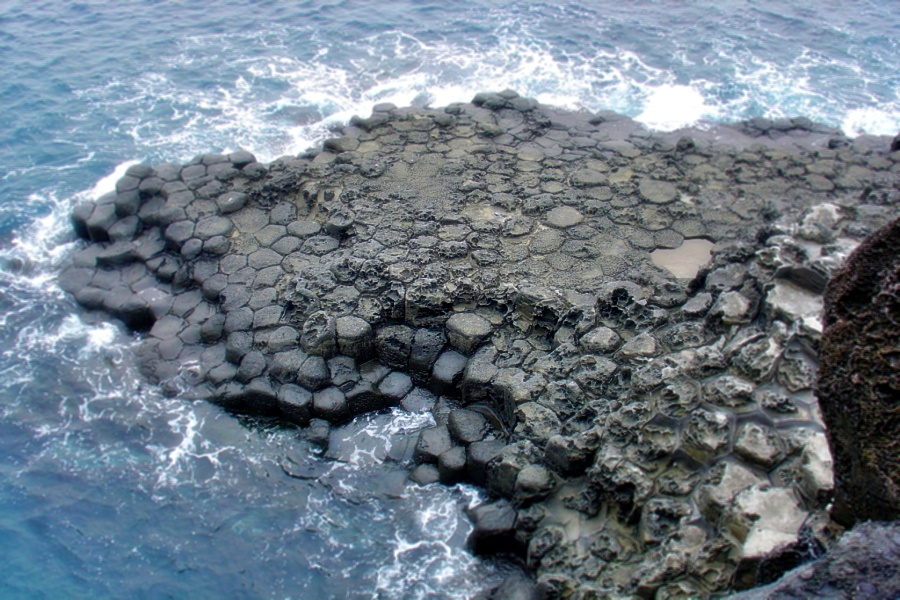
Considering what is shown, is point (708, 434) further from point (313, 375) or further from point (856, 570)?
point (313, 375)

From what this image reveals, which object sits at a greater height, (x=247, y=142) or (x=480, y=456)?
(x=247, y=142)

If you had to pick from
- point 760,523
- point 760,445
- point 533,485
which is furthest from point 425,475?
point 760,523

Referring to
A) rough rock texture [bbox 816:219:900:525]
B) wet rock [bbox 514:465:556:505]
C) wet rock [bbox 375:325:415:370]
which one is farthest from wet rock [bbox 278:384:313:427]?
rough rock texture [bbox 816:219:900:525]

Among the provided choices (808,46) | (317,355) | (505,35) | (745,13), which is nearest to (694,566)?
(317,355)

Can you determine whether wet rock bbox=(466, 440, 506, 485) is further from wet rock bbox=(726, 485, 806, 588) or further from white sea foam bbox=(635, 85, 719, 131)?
white sea foam bbox=(635, 85, 719, 131)

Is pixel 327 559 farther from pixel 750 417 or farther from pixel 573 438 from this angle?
pixel 750 417

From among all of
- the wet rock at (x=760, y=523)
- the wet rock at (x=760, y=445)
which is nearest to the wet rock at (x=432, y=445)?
the wet rock at (x=760, y=445)
